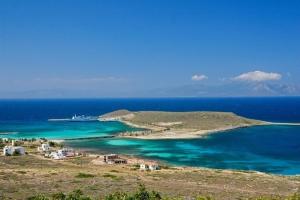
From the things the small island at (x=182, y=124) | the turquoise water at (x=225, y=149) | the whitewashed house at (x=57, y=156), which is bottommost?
the turquoise water at (x=225, y=149)

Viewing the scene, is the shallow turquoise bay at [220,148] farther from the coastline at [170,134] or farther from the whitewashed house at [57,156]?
the whitewashed house at [57,156]

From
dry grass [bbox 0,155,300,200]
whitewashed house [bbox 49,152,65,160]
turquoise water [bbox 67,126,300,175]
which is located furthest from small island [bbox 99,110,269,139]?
dry grass [bbox 0,155,300,200]

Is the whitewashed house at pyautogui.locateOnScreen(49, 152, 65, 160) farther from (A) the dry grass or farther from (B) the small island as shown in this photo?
(B) the small island

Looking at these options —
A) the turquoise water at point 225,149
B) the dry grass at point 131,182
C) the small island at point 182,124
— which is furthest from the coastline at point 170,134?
the dry grass at point 131,182

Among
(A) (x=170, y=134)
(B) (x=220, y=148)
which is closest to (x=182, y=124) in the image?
(A) (x=170, y=134)

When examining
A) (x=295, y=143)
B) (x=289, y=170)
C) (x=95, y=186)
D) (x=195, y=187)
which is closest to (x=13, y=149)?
(x=95, y=186)

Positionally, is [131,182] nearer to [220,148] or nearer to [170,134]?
[220,148]

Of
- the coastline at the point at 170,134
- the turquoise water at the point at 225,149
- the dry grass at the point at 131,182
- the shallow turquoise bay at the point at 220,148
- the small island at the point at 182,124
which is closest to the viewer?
the dry grass at the point at 131,182

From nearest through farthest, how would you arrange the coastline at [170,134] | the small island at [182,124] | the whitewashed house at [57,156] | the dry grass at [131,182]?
the dry grass at [131,182] < the whitewashed house at [57,156] < the coastline at [170,134] < the small island at [182,124]
